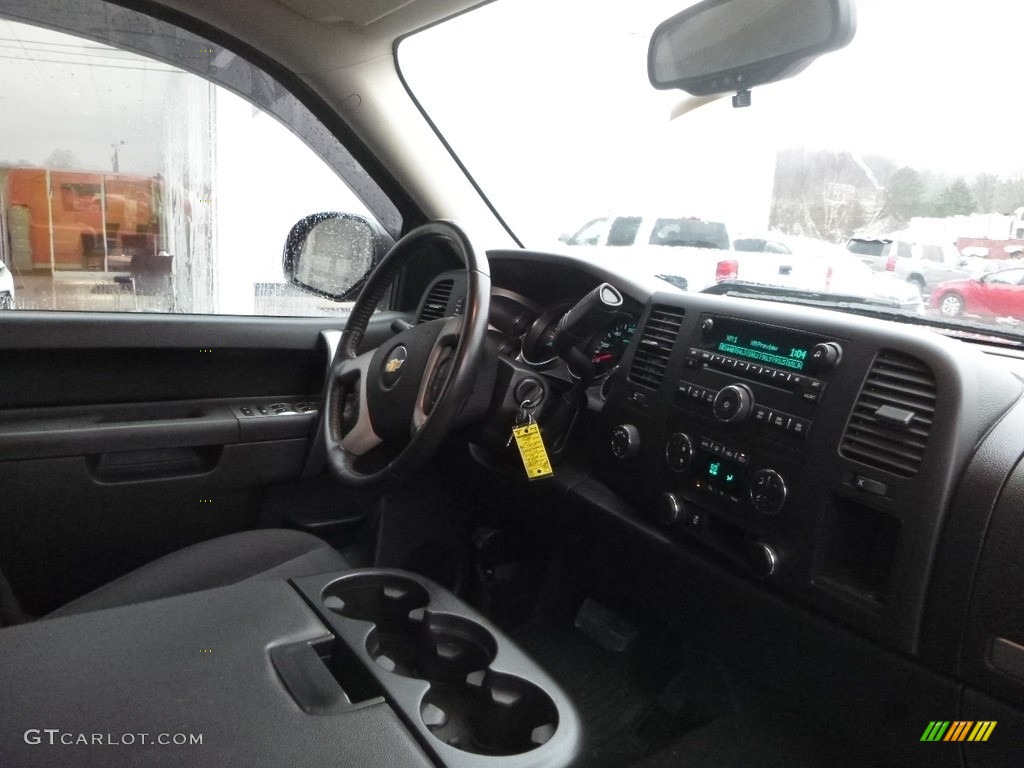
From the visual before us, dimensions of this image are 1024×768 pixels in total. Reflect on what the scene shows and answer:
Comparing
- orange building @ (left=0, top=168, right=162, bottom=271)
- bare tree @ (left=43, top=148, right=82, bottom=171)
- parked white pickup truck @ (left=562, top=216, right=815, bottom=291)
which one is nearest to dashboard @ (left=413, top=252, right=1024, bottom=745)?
parked white pickup truck @ (left=562, top=216, right=815, bottom=291)

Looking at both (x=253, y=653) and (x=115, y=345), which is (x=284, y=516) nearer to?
(x=115, y=345)

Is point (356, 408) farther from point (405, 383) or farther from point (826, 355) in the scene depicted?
point (826, 355)

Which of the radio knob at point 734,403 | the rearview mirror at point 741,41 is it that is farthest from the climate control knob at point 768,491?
the rearview mirror at point 741,41

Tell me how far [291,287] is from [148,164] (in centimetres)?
60

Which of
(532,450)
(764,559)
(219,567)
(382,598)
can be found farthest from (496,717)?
(219,567)

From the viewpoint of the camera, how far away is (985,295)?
161cm

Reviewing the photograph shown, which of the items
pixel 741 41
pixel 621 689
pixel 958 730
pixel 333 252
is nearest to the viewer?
pixel 958 730

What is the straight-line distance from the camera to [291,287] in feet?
9.43

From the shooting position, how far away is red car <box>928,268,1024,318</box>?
1577mm

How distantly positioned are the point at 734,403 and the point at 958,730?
692 mm

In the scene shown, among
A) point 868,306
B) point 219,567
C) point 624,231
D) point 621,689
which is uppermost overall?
point 624,231

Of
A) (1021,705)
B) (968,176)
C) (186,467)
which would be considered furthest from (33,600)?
(968,176)

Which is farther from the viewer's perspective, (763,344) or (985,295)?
(763,344)
